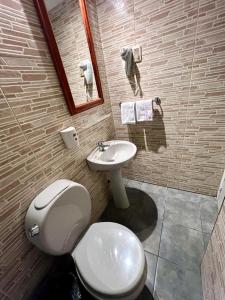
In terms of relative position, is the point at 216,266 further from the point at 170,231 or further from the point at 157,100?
the point at 157,100

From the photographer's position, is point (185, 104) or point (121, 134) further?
point (121, 134)

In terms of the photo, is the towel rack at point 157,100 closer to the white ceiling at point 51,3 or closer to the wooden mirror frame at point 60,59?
the wooden mirror frame at point 60,59

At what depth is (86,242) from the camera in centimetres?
91

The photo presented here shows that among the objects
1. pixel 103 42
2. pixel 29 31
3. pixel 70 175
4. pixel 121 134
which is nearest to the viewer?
pixel 29 31

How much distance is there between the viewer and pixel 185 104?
129cm

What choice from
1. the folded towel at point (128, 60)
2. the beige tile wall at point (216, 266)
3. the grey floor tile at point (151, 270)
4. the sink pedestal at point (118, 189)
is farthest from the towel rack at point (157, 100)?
the grey floor tile at point (151, 270)

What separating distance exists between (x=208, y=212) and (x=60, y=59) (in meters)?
1.88

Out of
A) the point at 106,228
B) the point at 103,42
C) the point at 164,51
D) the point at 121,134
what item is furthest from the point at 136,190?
the point at 103,42

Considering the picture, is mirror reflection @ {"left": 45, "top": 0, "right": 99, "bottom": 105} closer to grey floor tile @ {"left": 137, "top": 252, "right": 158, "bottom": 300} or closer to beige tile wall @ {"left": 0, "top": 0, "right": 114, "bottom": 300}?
beige tile wall @ {"left": 0, "top": 0, "right": 114, "bottom": 300}

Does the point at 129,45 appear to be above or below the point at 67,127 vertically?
above

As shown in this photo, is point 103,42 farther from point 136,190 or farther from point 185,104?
point 136,190

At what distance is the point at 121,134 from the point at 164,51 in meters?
0.93

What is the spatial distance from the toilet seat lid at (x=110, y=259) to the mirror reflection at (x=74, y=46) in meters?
1.01

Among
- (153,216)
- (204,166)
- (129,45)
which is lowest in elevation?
(153,216)
